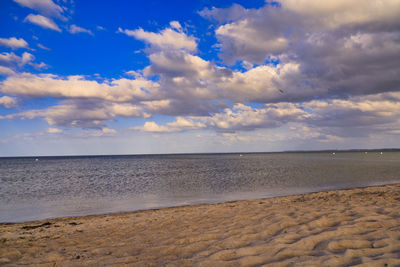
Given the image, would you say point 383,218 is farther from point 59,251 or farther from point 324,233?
point 59,251

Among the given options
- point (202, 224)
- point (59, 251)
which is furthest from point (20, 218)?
point (202, 224)

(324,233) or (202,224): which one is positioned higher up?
(324,233)

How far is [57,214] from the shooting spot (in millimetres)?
16891

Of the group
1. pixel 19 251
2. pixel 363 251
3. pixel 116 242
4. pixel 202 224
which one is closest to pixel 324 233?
pixel 363 251

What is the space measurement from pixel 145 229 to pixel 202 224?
228cm

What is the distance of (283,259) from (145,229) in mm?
6164

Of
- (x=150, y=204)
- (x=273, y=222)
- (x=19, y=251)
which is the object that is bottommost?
(x=150, y=204)

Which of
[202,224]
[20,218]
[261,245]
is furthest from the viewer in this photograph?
[20,218]

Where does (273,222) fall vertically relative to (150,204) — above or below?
above

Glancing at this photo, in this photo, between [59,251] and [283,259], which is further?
[59,251]

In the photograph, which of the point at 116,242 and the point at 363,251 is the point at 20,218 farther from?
the point at 363,251

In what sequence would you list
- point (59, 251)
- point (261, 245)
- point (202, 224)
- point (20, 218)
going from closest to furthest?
point (261, 245), point (59, 251), point (202, 224), point (20, 218)

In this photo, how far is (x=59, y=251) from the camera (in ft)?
24.3

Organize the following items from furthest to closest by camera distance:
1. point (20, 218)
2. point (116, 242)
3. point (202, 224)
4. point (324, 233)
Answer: point (20, 218) < point (202, 224) < point (116, 242) < point (324, 233)
